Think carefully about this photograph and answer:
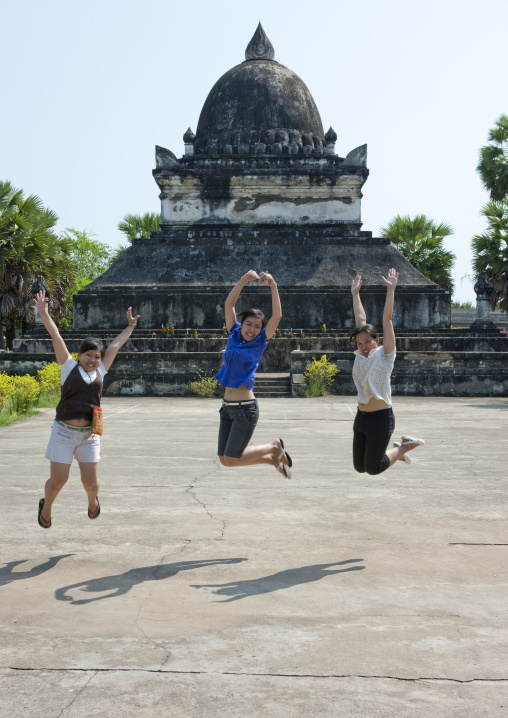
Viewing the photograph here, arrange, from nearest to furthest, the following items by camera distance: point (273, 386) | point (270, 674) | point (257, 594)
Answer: point (270, 674) < point (257, 594) < point (273, 386)

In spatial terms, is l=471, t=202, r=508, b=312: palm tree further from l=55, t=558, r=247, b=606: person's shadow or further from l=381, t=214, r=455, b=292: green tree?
l=55, t=558, r=247, b=606: person's shadow

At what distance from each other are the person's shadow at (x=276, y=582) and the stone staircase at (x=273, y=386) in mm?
14394

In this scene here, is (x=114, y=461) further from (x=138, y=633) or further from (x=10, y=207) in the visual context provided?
(x=10, y=207)

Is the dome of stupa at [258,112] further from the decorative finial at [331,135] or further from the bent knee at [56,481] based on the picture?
the bent knee at [56,481]

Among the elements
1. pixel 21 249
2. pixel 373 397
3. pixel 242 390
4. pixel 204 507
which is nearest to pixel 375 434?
pixel 373 397

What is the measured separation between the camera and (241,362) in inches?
227

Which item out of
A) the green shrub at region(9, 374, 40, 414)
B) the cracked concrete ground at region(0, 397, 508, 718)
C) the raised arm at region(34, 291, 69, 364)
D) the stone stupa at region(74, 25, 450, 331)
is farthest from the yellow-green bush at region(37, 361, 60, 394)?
the raised arm at region(34, 291, 69, 364)

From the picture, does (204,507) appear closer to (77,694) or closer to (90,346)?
(90,346)

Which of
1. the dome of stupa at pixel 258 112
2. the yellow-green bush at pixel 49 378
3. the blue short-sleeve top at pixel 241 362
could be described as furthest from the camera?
the dome of stupa at pixel 258 112

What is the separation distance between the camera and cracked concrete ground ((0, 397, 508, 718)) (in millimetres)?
3201

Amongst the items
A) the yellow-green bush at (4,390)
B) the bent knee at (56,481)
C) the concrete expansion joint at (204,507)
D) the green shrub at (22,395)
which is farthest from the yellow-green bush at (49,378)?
the bent knee at (56,481)

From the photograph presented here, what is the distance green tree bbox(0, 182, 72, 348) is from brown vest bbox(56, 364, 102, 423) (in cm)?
2256

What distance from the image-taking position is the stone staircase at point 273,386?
19625mm

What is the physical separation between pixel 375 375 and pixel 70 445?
2.10 m
